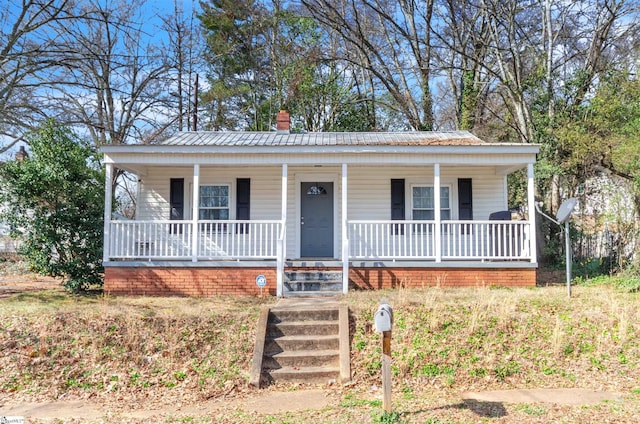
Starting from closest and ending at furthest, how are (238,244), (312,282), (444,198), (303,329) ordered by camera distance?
(303,329), (312,282), (238,244), (444,198)

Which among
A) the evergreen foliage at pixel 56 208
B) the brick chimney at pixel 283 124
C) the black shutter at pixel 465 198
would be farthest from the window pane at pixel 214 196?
the black shutter at pixel 465 198

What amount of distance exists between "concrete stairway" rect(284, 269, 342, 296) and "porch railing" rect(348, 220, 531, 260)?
2.32 feet

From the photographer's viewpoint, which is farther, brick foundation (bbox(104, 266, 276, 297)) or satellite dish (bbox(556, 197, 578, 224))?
brick foundation (bbox(104, 266, 276, 297))

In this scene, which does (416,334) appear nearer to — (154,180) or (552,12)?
(154,180)

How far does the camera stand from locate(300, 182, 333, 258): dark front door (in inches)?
457

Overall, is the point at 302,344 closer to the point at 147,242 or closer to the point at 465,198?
the point at 147,242

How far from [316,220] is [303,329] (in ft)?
16.2

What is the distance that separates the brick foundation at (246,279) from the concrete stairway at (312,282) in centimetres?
39

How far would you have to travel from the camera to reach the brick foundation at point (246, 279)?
31.7 ft

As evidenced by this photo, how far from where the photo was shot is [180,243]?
10.2 meters

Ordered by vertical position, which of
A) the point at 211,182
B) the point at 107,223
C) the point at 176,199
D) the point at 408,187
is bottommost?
the point at 107,223

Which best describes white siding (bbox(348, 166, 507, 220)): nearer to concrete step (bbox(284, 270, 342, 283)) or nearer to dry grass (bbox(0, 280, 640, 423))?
concrete step (bbox(284, 270, 342, 283))

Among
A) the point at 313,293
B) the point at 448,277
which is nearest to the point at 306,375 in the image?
the point at 313,293

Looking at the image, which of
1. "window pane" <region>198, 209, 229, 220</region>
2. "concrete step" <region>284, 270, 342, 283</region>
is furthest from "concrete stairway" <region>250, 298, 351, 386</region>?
"window pane" <region>198, 209, 229, 220</region>
